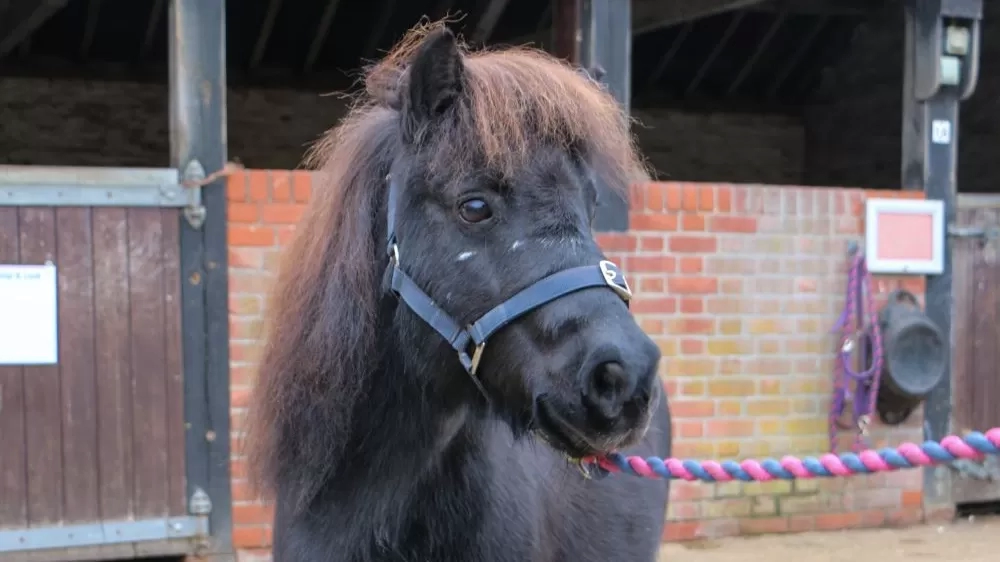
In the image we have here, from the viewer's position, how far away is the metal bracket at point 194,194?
3.76m

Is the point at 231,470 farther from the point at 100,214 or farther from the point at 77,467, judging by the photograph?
the point at 100,214

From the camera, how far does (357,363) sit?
5.96ft

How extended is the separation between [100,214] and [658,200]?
2624 mm

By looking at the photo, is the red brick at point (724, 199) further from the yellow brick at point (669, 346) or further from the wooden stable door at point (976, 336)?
the wooden stable door at point (976, 336)

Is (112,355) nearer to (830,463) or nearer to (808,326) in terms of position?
(830,463)

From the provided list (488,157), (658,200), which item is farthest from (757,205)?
(488,157)

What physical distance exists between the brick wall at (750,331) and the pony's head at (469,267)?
8.58 ft

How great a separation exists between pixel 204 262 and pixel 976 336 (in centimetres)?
430

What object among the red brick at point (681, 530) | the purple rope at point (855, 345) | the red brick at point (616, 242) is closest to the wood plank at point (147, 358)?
the red brick at point (616, 242)

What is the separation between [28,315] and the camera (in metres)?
3.62

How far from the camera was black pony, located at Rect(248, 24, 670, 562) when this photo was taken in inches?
61.5

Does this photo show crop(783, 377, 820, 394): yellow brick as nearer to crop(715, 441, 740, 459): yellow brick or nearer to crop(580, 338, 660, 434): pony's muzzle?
crop(715, 441, 740, 459): yellow brick

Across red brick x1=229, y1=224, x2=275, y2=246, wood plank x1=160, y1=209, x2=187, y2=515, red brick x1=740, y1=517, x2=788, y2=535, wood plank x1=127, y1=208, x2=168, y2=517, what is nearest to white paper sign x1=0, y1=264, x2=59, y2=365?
wood plank x1=127, y1=208, x2=168, y2=517

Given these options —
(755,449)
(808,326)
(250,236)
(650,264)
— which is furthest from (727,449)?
(250,236)
